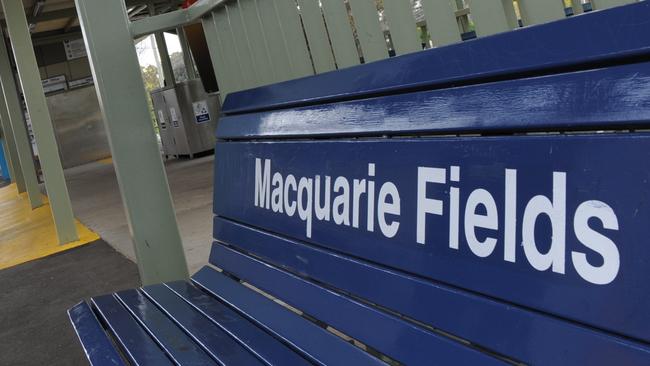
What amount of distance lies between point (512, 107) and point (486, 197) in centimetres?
13

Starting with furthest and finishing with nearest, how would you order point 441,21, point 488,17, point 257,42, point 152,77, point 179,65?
point 152,77, point 179,65, point 257,42, point 441,21, point 488,17

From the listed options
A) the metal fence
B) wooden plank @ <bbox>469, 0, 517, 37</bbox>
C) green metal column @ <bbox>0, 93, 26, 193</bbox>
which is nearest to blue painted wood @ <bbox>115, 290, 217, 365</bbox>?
the metal fence

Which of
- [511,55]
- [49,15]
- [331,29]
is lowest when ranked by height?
[511,55]

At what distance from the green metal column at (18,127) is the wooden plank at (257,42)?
8.20 m

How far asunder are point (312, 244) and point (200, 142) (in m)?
12.0

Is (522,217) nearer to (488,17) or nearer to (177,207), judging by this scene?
(488,17)

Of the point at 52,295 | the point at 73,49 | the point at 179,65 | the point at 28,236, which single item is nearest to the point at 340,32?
the point at 52,295

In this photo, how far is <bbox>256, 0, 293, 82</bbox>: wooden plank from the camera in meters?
1.91

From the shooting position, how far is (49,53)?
67.6 feet

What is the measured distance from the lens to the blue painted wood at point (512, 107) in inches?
29.3

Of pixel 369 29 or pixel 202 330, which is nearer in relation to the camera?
pixel 369 29

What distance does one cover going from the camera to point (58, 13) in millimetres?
16188

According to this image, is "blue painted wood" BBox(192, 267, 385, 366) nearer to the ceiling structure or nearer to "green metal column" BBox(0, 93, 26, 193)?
"green metal column" BBox(0, 93, 26, 193)

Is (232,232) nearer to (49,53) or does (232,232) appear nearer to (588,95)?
(588,95)
